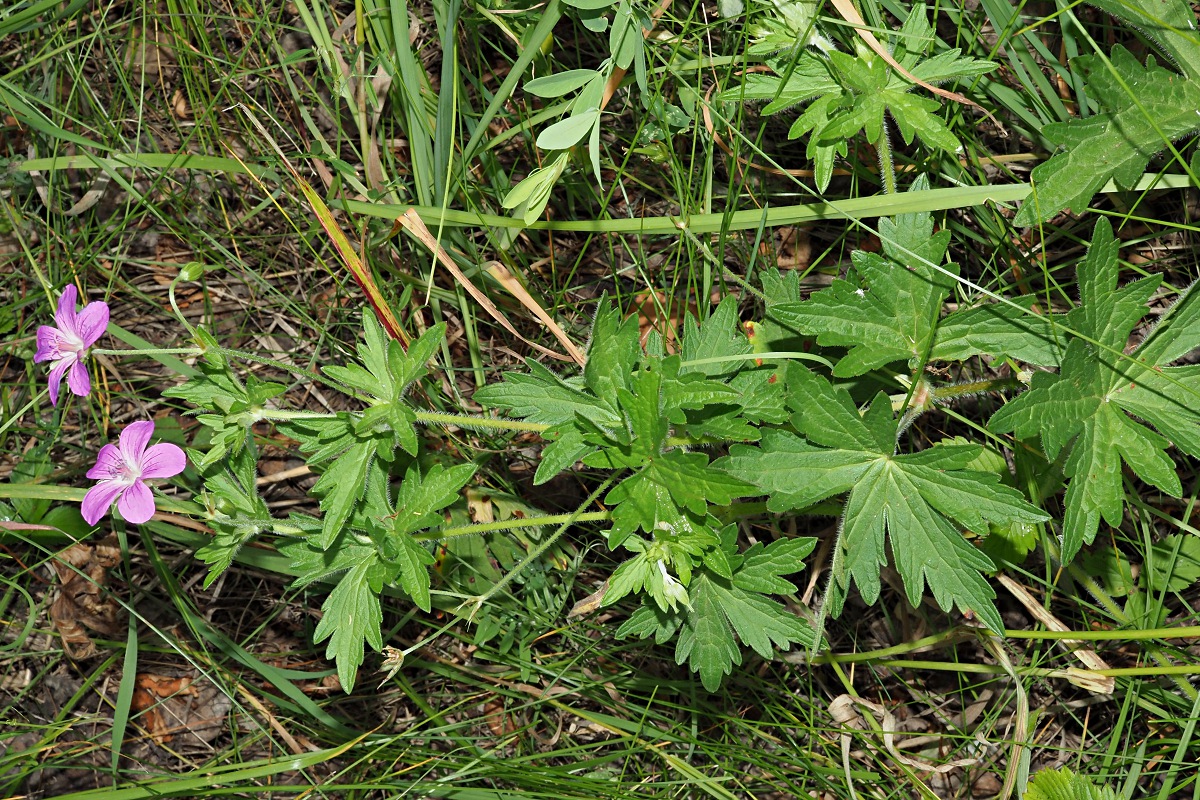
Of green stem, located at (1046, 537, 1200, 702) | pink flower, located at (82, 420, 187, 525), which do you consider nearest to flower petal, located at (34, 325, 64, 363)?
pink flower, located at (82, 420, 187, 525)

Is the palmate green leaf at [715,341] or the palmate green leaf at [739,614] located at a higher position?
the palmate green leaf at [715,341]

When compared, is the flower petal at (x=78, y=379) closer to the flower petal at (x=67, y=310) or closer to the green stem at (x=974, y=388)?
the flower petal at (x=67, y=310)

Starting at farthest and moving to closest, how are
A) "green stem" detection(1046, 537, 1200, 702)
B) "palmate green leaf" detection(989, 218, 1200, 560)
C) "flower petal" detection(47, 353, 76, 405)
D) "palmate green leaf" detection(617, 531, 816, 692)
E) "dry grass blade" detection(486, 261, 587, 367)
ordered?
"dry grass blade" detection(486, 261, 587, 367), "green stem" detection(1046, 537, 1200, 702), "palmate green leaf" detection(617, 531, 816, 692), "flower petal" detection(47, 353, 76, 405), "palmate green leaf" detection(989, 218, 1200, 560)

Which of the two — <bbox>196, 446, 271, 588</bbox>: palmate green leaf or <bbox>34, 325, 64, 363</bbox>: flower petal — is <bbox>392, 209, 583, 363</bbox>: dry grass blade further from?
<bbox>34, 325, 64, 363</bbox>: flower petal

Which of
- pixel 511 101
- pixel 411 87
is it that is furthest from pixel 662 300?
pixel 411 87

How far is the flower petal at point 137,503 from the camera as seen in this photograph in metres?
2.12

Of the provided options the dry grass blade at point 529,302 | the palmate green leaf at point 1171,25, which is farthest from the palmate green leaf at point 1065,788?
the palmate green leaf at point 1171,25

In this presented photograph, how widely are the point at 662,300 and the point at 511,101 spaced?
829mm

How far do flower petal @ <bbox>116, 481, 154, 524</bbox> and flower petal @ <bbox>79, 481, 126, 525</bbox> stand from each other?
26 mm

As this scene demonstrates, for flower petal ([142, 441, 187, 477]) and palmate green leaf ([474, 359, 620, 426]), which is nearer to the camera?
flower petal ([142, 441, 187, 477])

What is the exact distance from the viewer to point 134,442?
216 cm

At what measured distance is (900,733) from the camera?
8.99 feet

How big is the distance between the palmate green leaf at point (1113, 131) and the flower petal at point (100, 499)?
241 cm

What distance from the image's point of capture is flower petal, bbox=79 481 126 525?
84.5 inches
